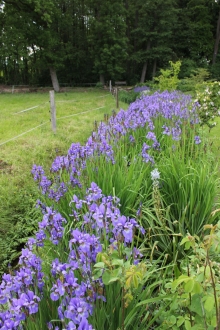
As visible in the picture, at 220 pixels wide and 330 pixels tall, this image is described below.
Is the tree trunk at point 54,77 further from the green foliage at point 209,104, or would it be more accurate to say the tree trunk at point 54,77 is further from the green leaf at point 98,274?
the green leaf at point 98,274

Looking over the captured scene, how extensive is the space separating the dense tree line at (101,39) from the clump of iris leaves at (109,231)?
17.2 m

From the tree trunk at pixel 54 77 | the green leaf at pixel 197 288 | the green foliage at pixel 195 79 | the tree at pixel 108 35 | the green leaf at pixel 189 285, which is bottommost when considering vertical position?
the green leaf at pixel 197 288

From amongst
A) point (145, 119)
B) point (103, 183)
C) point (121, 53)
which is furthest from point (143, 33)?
point (103, 183)

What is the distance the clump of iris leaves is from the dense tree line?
17.2 metres

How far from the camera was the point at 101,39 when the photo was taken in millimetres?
22844

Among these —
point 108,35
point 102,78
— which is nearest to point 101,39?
point 108,35

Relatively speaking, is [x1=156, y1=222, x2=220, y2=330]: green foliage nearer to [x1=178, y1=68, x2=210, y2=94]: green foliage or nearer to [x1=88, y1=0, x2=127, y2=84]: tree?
[x1=178, y1=68, x2=210, y2=94]: green foliage

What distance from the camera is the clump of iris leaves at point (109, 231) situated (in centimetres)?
110

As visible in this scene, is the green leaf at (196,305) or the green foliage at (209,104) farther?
the green foliage at (209,104)

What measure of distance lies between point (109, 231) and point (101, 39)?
77.8 feet

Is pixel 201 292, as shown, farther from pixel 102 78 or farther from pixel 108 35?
pixel 102 78

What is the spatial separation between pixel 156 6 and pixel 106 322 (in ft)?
90.5

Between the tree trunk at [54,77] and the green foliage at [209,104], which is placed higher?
the tree trunk at [54,77]

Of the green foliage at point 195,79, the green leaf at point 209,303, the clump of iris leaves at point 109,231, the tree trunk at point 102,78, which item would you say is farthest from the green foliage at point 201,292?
the tree trunk at point 102,78
